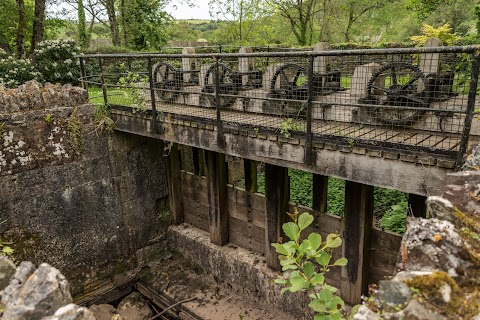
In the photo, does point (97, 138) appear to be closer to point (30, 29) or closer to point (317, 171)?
point (317, 171)

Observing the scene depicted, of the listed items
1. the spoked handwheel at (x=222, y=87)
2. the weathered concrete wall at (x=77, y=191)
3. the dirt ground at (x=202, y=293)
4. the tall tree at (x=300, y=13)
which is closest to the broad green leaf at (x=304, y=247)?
the spoked handwheel at (x=222, y=87)

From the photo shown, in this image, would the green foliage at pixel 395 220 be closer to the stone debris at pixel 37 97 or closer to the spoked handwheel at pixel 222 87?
the spoked handwheel at pixel 222 87

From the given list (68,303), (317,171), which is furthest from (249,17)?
(68,303)

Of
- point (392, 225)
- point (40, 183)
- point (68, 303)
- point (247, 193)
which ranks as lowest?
point (392, 225)

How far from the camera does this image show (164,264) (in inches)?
329

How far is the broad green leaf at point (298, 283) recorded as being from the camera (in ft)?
7.48

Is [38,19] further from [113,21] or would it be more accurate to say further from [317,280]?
[317,280]

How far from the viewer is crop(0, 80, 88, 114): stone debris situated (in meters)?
6.11

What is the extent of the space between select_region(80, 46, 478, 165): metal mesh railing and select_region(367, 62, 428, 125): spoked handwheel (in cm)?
1

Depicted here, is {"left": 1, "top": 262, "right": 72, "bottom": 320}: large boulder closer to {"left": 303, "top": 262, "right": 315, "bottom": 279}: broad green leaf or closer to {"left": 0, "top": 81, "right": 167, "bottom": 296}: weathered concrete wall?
{"left": 303, "top": 262, "right": 315, "bottom": 279}: broad green leaf

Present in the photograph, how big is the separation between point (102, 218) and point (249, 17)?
14.9 m

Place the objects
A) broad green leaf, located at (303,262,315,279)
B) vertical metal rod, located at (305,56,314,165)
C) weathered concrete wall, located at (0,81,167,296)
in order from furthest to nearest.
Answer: weathered concrete wall, located at (0,81,167,296) < vertical metal rod, located at (305,56,314,165) < broad green leaf, located at (303,262,315,279)

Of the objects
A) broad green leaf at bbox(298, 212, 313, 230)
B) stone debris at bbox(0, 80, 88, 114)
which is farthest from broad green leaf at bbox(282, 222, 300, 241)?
stone debris at bbox(0, 80, 88, 114)

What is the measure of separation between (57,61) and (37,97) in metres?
4.98
